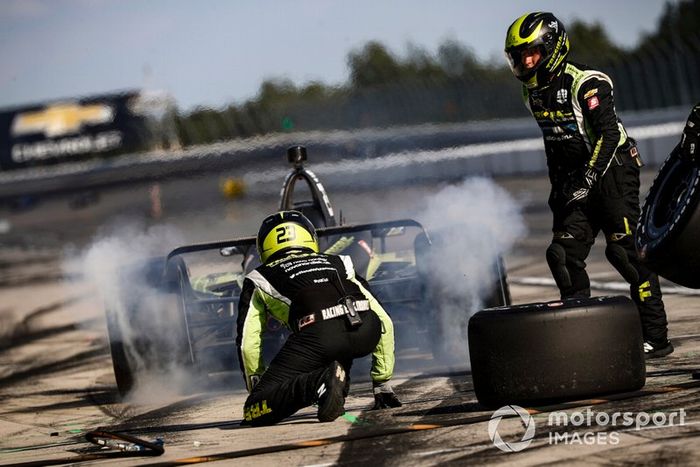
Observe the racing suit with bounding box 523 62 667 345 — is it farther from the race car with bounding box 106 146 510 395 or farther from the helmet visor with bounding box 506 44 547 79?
the race car with bounding box 106 146 510 395

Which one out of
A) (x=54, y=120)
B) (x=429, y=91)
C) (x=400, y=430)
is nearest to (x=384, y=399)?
(x=400, y=430)

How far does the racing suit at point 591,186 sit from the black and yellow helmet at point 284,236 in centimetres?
167

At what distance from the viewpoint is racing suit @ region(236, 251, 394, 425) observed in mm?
6527

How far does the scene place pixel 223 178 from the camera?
27.1m

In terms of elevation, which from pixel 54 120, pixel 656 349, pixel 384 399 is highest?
pixel 54 120

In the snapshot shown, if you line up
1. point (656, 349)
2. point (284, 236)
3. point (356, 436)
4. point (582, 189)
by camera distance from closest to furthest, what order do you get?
point (356, 436)
point (284, 236)
point (656, 349)
point (582, 189)

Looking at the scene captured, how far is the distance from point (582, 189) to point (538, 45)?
967 millimetres

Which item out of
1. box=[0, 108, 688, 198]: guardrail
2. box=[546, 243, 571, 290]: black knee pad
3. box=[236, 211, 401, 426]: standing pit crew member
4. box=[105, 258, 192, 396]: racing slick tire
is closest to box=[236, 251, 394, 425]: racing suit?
box=[236, 211, 401, 426]: standing pit crew member

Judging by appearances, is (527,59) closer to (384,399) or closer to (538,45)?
(538,45)

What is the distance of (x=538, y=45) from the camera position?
7.88 m

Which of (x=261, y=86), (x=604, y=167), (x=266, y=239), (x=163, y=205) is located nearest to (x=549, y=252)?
(x=604, y=167)

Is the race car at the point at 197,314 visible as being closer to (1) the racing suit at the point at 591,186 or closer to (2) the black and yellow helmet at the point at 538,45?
(1) the racing suit at the point at 591,186

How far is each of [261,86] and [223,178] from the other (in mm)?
2875

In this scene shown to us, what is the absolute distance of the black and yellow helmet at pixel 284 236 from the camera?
722 centimetres
